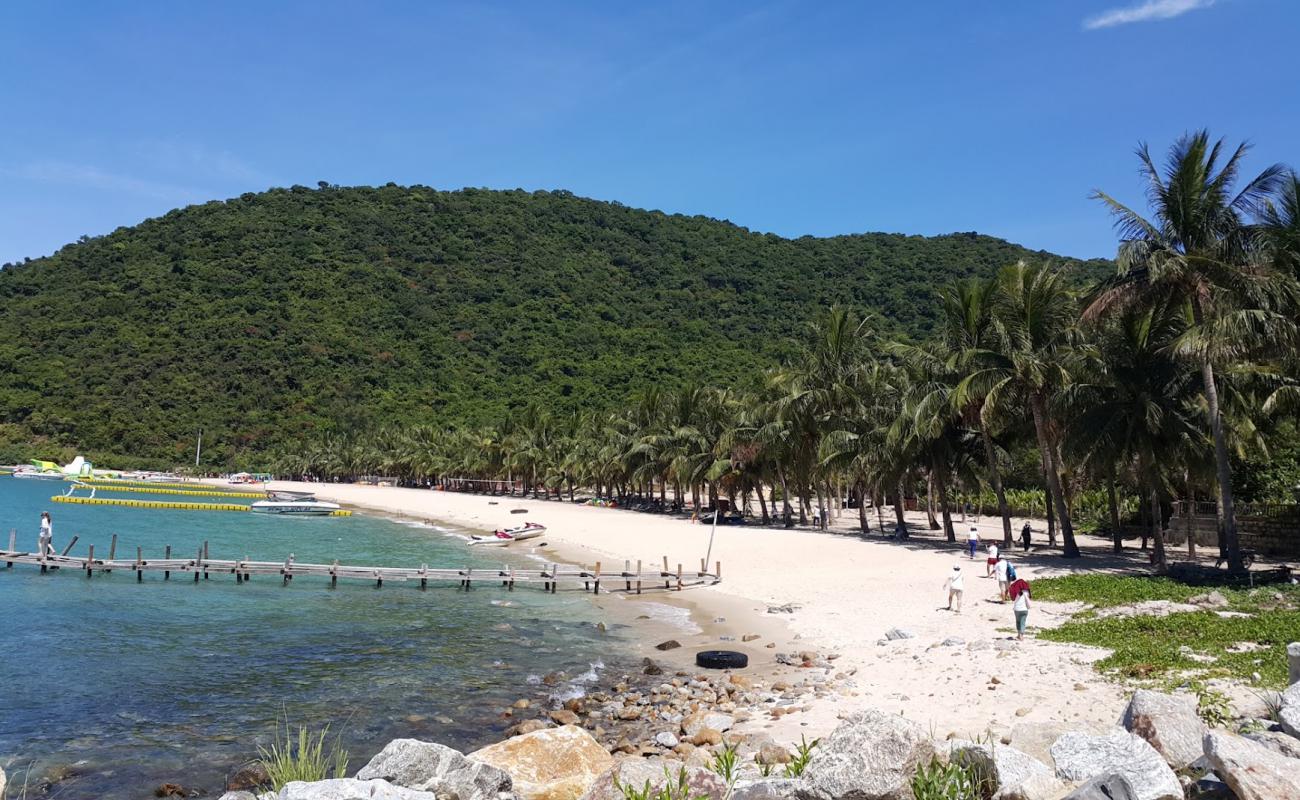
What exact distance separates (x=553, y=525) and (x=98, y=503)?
159 feet

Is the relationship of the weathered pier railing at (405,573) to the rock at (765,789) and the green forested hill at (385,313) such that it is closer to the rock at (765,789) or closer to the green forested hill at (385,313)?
the rock at (765,789)

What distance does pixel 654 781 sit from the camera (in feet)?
24.9

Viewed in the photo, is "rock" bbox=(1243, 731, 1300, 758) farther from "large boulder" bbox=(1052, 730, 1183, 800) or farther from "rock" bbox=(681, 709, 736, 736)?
"rock" bbox=(681, 709, 736, 736)

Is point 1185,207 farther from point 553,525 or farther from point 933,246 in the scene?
point 933,246

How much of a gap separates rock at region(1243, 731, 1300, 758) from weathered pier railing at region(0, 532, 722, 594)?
826 inches

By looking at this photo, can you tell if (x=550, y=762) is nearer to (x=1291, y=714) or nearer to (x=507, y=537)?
(x=1291, y=714)

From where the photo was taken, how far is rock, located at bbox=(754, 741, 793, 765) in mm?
9328

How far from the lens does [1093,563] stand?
25.6 m

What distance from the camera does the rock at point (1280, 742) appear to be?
282 inches

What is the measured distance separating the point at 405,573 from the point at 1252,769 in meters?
27.0

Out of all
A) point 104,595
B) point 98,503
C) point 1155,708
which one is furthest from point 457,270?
point 1155,708

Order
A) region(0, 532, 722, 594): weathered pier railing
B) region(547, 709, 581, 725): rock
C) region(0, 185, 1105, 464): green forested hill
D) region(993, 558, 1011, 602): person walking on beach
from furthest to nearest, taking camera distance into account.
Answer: region(0, 185, 1105, 464): green forested hill
region(0, 532, 722, 594): weathered pier railing
region(993, 558, 1011, 602): person walking on beach
region(547, 709, 581, 725): rock

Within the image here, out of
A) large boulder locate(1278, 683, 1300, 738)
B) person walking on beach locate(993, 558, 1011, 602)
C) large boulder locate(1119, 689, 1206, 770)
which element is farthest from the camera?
person walking on beach locate(993, 558, 1011, 602)

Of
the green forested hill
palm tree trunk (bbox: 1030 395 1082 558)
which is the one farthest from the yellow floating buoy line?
palm tree trunk (bbox: 1030 395 1082 558)
